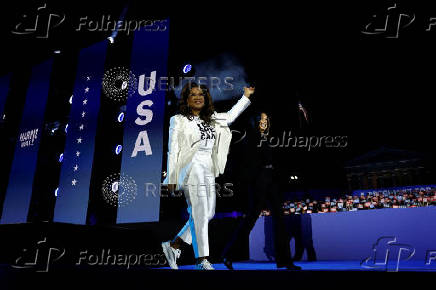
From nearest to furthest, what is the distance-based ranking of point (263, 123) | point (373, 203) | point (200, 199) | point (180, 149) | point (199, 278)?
point (199, 278)
point (200, 199)
point (180, 149)
point (263, 123)
point (373, 203)

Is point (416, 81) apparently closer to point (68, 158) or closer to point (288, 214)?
point (288, 214)

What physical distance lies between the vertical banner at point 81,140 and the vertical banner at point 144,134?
4.01 ft

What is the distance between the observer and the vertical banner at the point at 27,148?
7719 millimetres

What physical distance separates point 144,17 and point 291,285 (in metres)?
5.62

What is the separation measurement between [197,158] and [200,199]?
32cm

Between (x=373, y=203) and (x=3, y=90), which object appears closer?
(x=373, y=203)

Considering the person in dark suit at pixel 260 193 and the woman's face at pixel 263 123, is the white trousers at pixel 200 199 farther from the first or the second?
the woman's face at pixel 263 123

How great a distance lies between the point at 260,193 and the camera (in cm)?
282

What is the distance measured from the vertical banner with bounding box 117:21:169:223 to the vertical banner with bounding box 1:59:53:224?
10.8 ft

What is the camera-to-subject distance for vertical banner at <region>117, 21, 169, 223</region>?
5582 millimetres
